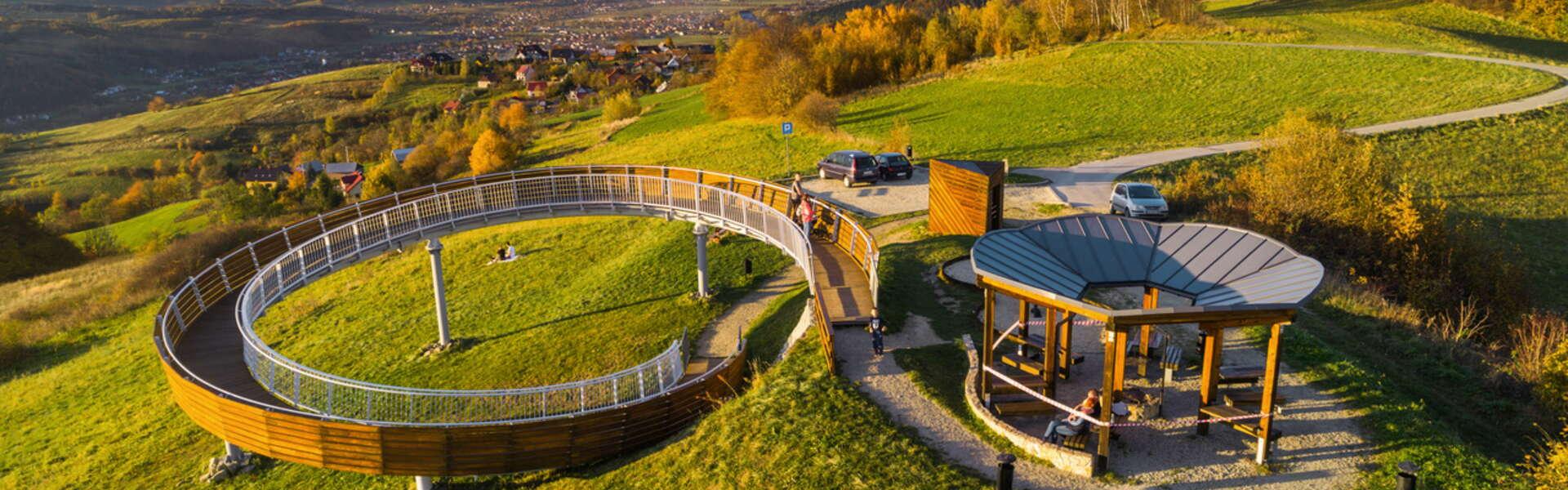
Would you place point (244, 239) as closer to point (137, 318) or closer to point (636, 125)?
point (137, 318)

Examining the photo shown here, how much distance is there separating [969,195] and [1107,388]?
13.2 metres

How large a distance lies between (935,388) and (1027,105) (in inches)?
1548

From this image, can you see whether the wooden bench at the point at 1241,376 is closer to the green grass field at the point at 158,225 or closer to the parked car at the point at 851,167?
the parked car at the point at 851,167

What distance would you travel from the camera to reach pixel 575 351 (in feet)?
80.2

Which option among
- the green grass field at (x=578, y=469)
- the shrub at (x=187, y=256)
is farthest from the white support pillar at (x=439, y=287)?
the shrub at (x=187, y=256)

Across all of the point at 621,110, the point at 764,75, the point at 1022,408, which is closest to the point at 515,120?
the point at 621,110

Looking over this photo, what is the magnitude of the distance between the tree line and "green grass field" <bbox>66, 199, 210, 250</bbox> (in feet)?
142

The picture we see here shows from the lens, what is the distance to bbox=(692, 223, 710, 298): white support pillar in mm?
25750

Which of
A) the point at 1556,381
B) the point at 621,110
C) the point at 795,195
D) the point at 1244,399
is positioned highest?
the point at 795,195

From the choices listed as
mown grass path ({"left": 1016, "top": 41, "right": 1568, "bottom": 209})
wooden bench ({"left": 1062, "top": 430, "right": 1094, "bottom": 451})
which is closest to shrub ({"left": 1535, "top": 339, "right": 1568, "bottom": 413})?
wooden bench ({"left": 1062, "top": 430, "right": 1094, "bottom": 451})

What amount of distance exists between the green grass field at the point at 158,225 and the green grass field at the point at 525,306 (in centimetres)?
4316

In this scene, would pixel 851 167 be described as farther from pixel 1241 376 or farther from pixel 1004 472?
pixel 1004 472

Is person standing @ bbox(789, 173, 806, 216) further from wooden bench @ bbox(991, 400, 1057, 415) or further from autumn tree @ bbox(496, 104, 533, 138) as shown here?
Answer: autumn tree @ bbox(496, 104, 533, 138)

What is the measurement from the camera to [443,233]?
24.9 meters
